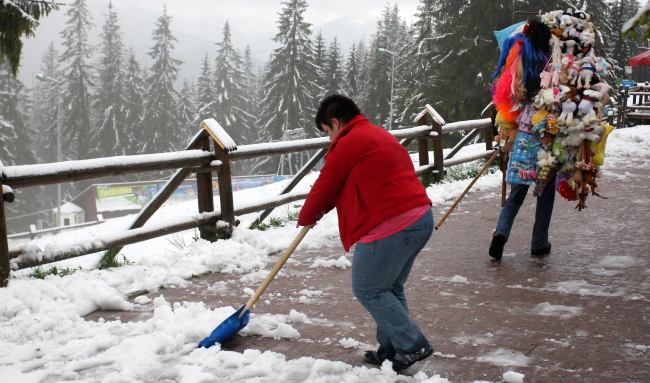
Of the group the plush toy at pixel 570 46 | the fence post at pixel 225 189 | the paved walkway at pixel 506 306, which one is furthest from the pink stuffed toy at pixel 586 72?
the fence post at pixel 225 189

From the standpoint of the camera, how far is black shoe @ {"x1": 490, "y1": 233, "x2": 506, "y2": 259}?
18.2 ft

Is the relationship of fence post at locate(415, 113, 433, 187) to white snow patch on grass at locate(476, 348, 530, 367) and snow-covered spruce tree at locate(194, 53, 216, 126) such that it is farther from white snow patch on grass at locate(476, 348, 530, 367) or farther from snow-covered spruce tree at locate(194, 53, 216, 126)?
snow-covered spruce tree at locate(194, 53, 216, 126)

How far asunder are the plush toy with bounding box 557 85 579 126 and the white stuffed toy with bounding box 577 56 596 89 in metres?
0.08

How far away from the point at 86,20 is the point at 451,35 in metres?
39.5

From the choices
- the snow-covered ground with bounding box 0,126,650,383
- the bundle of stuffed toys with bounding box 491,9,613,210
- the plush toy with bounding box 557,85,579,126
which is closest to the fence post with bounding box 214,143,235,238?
the snow-covered ground with bounding box 0,126,650,383

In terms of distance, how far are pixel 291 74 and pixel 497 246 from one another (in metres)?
43.0

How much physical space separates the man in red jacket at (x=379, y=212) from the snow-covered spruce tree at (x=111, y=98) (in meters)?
52.5

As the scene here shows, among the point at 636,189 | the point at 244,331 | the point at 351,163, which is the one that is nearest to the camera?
the point at 351,163

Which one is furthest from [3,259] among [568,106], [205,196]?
[568,106]

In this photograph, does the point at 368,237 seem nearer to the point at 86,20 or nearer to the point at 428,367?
the point at 428,367

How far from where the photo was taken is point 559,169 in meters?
5.21

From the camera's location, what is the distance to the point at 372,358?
336cm

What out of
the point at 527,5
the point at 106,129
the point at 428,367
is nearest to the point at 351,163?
the point at 428,367

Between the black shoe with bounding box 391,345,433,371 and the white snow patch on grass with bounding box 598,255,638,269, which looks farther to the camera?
the white snow patch on grass with bounding box 598,255,638,269
